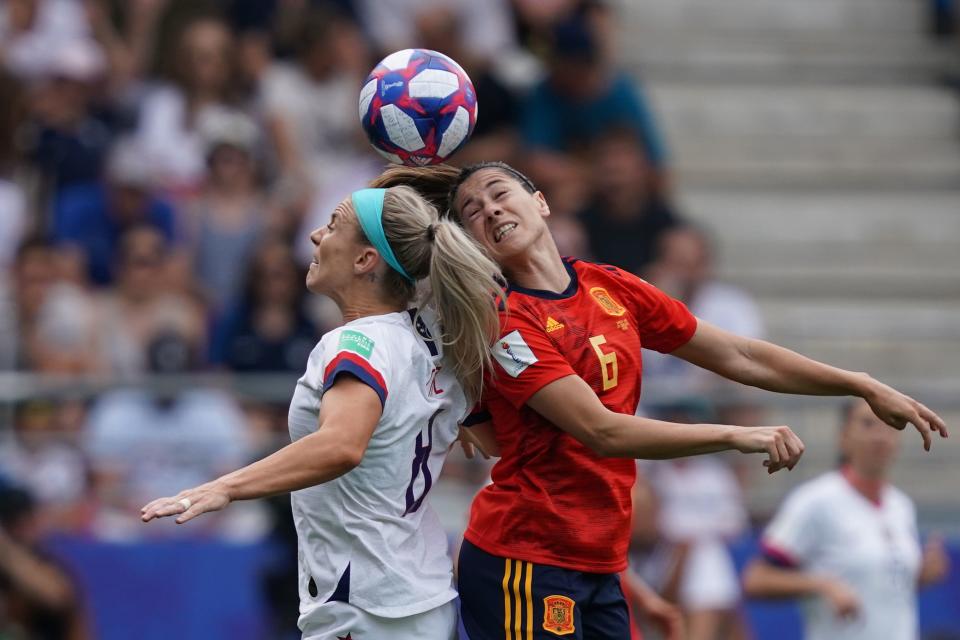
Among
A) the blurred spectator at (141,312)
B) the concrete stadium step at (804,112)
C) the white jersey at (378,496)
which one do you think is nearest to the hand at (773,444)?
the white jersey at (378,496)

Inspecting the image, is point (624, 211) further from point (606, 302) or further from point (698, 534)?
point (606, 302)

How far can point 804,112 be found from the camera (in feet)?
42.4

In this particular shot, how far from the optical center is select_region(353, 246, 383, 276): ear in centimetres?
442

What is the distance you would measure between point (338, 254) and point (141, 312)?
5.29m

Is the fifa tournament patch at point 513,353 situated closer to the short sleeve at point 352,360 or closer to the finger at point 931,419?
the short sleeve at point 352,360

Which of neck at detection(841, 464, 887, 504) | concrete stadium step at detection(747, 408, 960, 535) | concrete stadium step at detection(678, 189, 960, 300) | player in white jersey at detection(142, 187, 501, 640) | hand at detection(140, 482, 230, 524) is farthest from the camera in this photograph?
concrete stadium step at detection(678, 189, 960, 300)

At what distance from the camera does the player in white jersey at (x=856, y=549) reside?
22.3 ft

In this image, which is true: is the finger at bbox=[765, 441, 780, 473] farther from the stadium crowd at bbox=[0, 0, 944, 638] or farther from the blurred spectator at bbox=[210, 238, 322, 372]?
the blurred spectator at bbox=[210, 238, 322, 372]

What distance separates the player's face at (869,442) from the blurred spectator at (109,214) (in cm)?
486

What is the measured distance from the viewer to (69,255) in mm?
9688

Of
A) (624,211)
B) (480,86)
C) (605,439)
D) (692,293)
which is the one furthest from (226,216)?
(605,439)

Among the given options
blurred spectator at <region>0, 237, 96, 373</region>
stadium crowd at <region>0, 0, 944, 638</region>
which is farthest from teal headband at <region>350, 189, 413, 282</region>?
blurred spectator at <region>0, 237, 96, 373</region>

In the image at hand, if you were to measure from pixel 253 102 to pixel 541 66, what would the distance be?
6.93 feet

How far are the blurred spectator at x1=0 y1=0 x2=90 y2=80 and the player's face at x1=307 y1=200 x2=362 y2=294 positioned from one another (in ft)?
22.9
